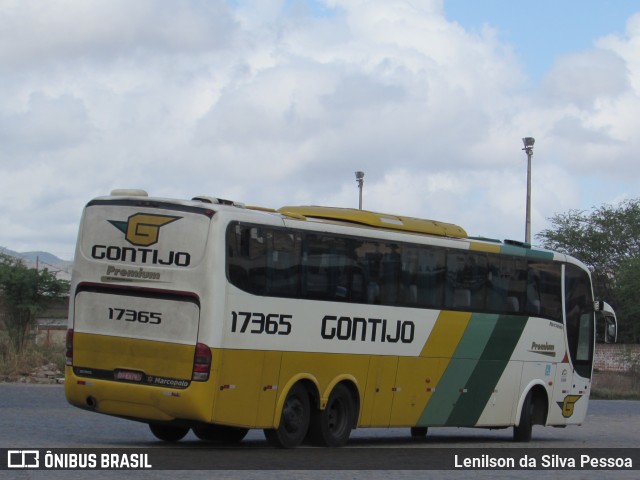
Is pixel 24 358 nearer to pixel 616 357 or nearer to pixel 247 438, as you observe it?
pixel 247 438

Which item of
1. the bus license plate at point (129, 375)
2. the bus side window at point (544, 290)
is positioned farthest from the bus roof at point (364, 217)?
the bus license plate at point (129, 375)

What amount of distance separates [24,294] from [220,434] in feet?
76.9

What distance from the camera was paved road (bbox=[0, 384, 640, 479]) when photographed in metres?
16.0

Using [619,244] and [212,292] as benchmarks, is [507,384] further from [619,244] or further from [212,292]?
[619,244]

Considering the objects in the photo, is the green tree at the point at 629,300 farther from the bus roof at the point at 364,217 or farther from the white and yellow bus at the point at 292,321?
the bus roof at the point at 364,217

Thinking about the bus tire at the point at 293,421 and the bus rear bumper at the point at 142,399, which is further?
the bus tire at the point at 293,421

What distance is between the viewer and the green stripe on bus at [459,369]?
22.6 metres

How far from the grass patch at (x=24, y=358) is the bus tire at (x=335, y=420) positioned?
2020 centimetres

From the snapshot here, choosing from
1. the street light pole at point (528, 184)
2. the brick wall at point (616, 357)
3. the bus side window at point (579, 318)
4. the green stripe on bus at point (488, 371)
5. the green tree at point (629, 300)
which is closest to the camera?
the green stripe on bus at point (488, 371)

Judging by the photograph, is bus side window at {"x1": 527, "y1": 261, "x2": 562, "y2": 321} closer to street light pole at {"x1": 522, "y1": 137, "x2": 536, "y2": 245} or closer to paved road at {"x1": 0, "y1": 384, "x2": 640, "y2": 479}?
paved road at {"x1": 0, "y1": 384, "x2": 640, "y2": 479}

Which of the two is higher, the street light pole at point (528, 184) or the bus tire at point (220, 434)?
the street light pole at point (528, 184)

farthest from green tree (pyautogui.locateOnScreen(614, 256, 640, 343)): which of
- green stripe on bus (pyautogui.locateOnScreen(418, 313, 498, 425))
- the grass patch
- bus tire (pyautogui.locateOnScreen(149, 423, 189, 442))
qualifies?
bus tire (pyautogui.locateOnScreen(149, 423, 189, 442))

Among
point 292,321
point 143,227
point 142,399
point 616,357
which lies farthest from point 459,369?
point 616,357

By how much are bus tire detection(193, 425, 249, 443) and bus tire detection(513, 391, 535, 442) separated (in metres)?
6.37
